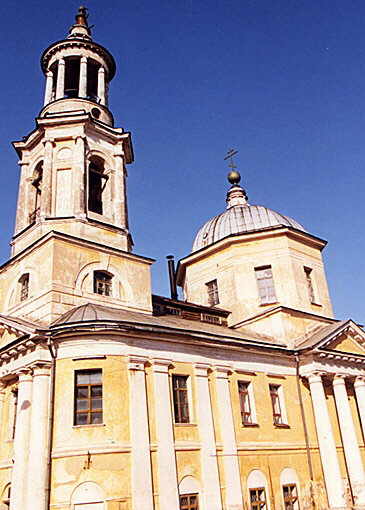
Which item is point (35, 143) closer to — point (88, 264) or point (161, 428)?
point (88, 264)

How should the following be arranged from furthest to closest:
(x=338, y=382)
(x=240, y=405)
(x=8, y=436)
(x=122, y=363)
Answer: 1. (x=338, y=382)
2. (x=240, y=405)
3. (x=8, y=436)
4. (x=122, y=363)

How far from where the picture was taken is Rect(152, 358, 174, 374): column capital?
622 inches

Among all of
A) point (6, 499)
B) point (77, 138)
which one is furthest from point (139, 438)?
point (77, 138)

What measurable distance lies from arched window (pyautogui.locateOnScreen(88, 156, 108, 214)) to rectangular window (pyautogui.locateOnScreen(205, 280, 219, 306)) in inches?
297

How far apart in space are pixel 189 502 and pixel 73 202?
11481 millimetres

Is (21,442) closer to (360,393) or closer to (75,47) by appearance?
(360,393)

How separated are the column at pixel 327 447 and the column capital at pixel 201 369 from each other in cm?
532

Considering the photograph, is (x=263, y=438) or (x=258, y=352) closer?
(x=263, y=438)

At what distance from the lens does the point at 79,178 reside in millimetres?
20297

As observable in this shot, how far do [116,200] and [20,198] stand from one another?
404 cm

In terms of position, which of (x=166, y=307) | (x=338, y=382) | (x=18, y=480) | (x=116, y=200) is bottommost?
(x=18, y=480)

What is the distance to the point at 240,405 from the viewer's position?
1803cm

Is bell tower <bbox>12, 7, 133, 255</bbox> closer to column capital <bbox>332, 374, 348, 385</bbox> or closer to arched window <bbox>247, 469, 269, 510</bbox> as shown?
arched window <bbox>247, 469, 269, 510</bbox>

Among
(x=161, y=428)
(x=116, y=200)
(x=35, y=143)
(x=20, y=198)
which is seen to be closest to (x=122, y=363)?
(x=161, y=428)
